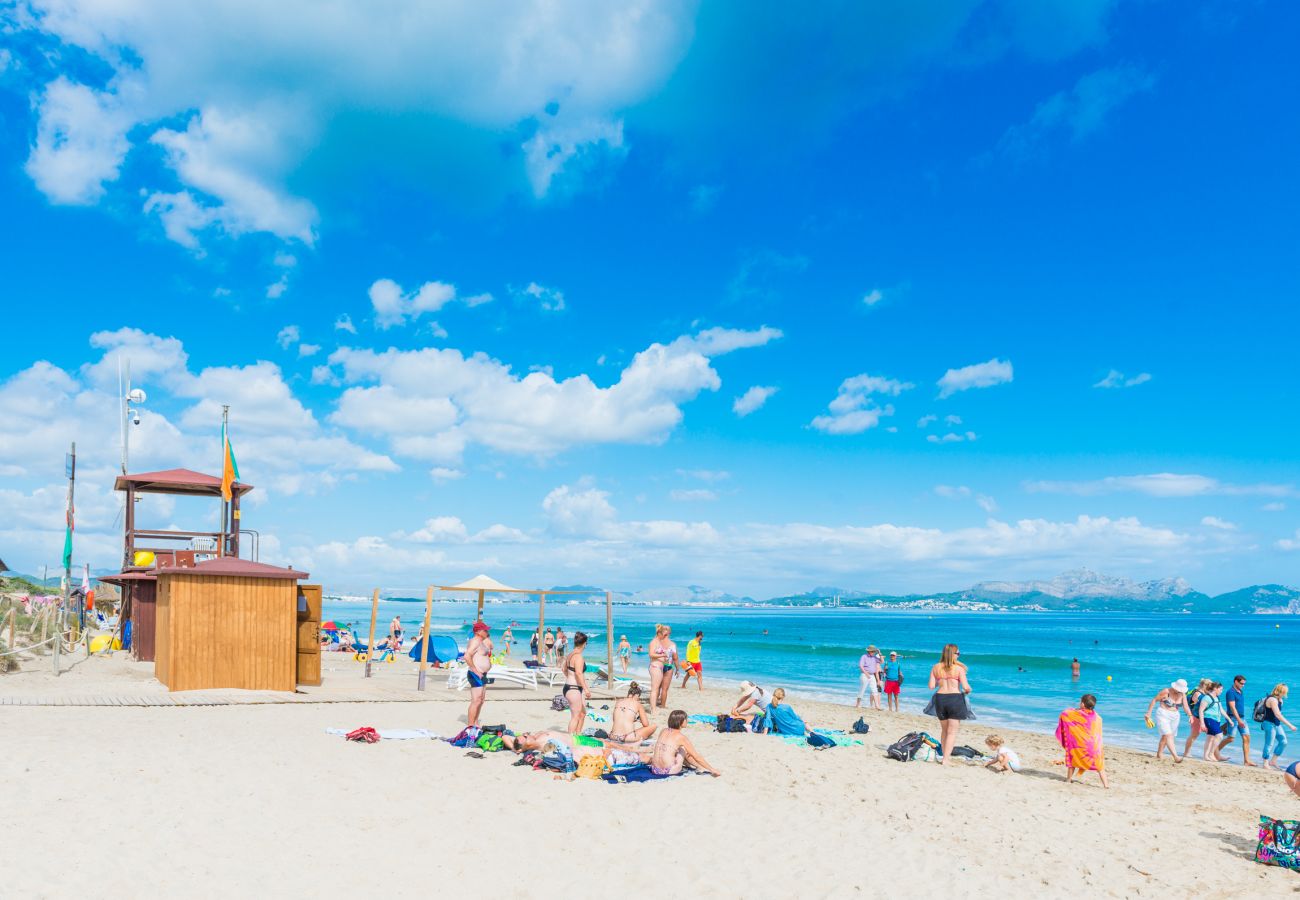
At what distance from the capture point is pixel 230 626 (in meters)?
13.9

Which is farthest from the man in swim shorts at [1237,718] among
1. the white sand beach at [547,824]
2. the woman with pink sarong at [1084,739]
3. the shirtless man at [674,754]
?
the shirtless man at [674,754]

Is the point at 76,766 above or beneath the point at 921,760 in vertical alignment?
above

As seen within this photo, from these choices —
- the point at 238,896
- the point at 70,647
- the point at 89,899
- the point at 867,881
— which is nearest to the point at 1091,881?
the point at 867,881

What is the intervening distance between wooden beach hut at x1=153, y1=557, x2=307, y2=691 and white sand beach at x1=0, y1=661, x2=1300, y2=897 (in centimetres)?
232

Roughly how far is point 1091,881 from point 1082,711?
460cm

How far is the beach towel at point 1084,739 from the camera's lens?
33.8 ft

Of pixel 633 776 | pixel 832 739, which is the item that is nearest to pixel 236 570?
pixel 633 776

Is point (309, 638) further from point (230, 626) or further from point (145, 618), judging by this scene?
point (145, 618)

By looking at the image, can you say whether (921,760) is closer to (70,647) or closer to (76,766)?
(76,766)

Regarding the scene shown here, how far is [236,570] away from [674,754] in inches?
332

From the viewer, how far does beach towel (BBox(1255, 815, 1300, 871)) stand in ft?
22.5

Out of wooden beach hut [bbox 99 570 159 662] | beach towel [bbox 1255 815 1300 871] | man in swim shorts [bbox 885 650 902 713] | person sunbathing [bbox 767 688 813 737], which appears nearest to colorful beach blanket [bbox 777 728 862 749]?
person sunbathing [bbox 767 688 813 737]

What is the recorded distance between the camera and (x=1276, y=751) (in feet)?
42.8

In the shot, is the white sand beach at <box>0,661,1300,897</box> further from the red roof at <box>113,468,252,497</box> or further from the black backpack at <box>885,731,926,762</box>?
the red roof at <box>113,468,252,497</box>
